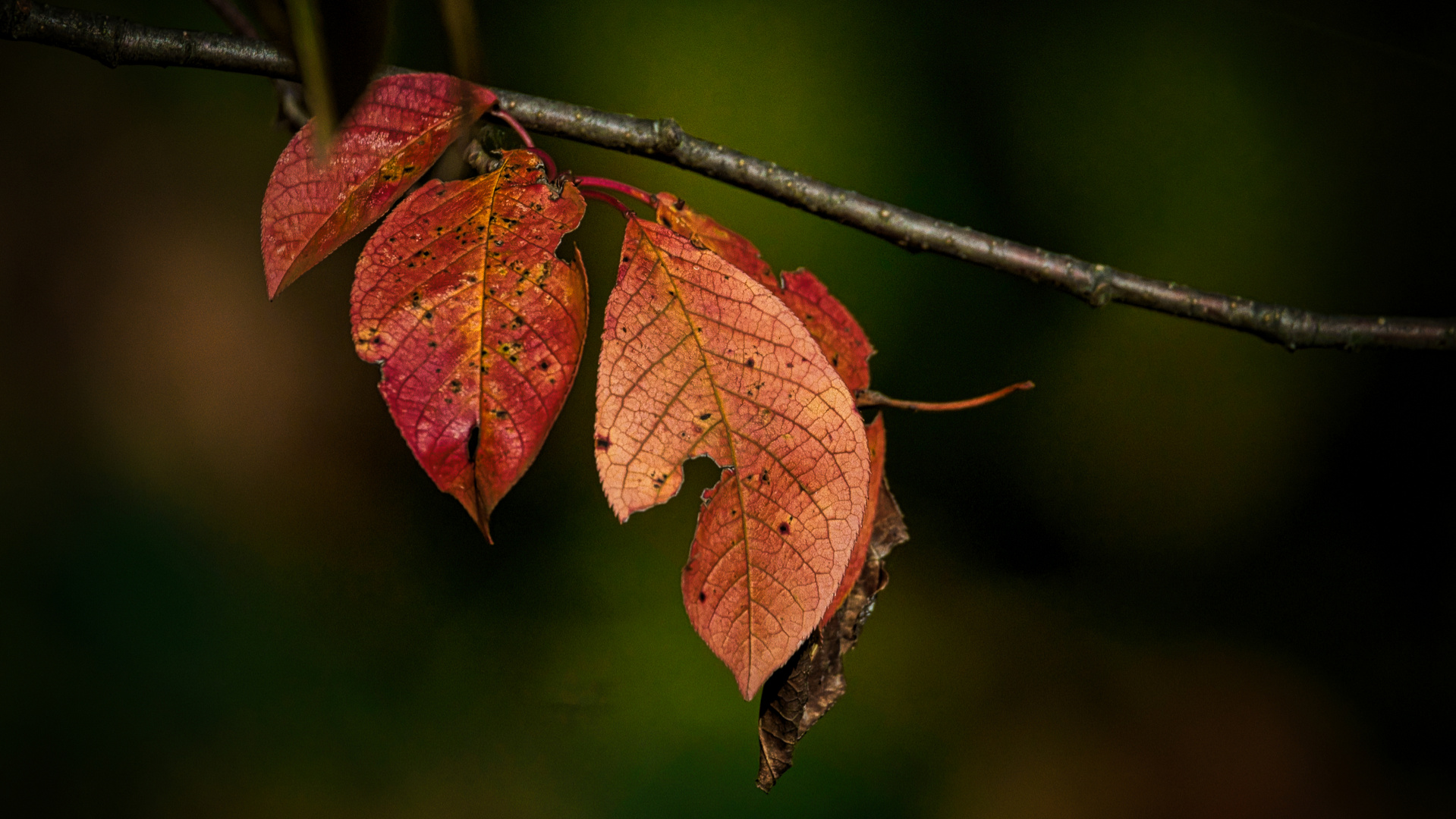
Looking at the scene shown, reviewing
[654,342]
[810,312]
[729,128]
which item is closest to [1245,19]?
[729,128]

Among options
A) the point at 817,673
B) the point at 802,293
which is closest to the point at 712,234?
the point at 802,293

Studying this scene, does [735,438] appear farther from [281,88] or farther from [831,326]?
[281,88]

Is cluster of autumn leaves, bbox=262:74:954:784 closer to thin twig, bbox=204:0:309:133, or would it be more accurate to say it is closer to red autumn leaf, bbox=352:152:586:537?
red autumn leaf, bbox=352:152:586:537

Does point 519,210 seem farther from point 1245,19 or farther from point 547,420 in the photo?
point 1245,19

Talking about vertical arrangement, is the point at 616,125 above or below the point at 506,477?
above

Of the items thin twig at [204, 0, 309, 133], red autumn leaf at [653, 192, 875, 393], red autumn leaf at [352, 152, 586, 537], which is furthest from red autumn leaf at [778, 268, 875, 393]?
thin twig at [204, 0, 309, 133]

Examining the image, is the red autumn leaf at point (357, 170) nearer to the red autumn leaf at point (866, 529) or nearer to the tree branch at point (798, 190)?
the tree branch at point (798, 190)

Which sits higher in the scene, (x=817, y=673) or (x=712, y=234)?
(x=712, y=234)
